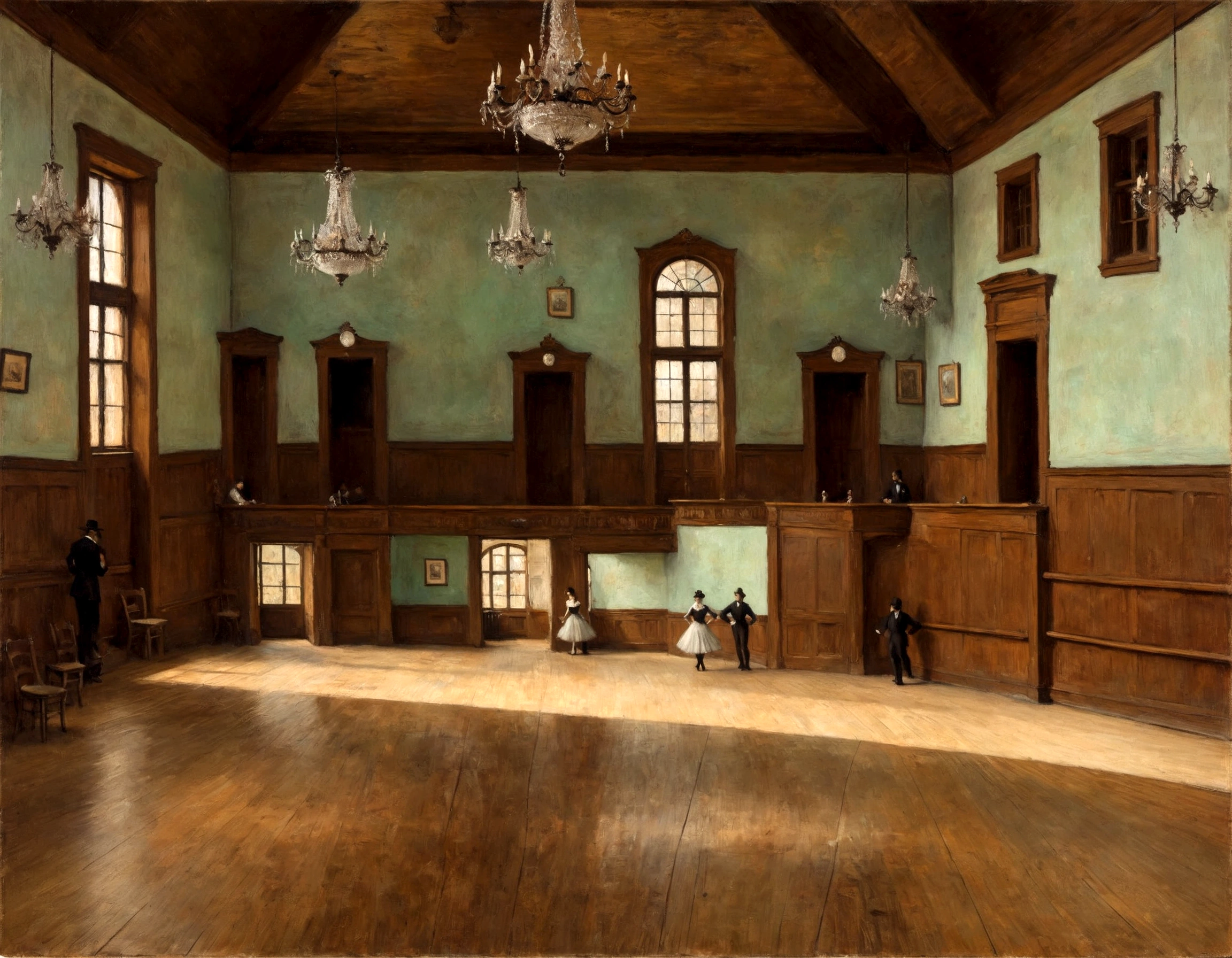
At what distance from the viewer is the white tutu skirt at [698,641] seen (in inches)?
462

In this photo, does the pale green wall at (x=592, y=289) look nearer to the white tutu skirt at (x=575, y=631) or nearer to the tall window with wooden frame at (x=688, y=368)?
the tall window with wooden frame at (x=688, y=368)

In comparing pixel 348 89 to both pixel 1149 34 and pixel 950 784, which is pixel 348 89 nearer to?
pixel 1149 34

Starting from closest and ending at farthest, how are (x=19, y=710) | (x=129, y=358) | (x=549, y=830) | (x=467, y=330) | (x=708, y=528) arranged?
(x=549, y=830) → (x=19, y=710) → (x=129, y=358) → (x=708, y=528) → (x=467, y=330)

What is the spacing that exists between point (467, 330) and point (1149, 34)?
830 cm

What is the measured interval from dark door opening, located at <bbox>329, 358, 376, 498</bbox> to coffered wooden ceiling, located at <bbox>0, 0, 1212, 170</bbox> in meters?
2.70

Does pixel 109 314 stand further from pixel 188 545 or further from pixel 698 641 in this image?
pixel 698 641

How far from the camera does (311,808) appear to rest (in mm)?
6758

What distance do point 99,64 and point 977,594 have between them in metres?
10.4

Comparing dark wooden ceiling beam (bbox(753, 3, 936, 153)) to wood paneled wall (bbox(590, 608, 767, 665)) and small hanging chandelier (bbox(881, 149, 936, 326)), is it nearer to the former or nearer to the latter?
small hanging chandelier (bbox(881, 149, 936, 326))

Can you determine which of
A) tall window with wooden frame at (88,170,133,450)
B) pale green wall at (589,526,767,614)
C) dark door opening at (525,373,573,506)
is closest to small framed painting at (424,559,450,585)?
dark door opening at (525,373,573,506)

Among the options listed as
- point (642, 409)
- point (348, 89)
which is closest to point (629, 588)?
point (642, 409)

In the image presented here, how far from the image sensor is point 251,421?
1357cm

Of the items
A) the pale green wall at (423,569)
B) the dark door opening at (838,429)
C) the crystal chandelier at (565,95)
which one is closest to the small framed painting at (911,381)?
the dark door opening at (838,429)

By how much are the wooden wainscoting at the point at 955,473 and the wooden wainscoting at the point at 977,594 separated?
1260mm
